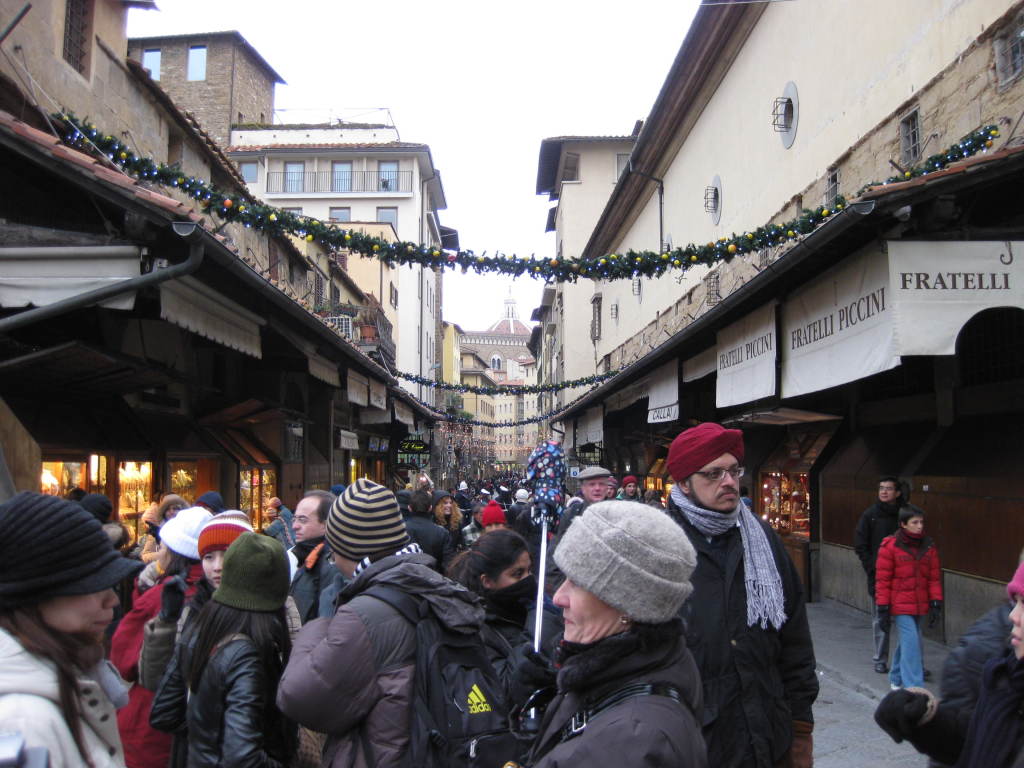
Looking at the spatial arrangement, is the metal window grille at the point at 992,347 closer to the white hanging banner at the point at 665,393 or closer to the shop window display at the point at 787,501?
the shop window display at the point at 787,501

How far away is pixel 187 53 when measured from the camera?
131ft

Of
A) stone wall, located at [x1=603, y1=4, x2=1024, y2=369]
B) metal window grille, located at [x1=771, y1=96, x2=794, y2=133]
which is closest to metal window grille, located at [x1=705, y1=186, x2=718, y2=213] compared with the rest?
Result: metal window grille, located at [x1=771, y1=96, x2=794, y2=133]

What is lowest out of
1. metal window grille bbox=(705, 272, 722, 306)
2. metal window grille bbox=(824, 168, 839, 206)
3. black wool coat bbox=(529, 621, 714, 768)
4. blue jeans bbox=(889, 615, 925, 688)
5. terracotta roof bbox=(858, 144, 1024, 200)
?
blue jeans bbox=(889, 615, 925, 688)

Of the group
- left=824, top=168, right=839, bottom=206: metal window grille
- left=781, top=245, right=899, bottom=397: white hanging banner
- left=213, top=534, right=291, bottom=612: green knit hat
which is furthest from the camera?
left=824, top=168, right=839, bottom=206: metal window grille

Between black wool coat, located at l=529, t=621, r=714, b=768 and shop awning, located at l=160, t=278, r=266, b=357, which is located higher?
shop awning, located at l=160, t=278, r=266, b=357

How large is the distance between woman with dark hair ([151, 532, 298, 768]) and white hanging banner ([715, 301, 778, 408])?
6760 millimetres

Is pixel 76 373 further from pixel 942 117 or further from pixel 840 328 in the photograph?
pixel 942 117

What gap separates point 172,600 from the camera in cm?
358

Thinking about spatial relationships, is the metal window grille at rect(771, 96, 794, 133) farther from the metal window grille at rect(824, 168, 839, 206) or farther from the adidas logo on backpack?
the adidas logo on backpack

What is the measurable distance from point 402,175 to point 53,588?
49.2m

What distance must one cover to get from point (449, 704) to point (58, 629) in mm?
1214

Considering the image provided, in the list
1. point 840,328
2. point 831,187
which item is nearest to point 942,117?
point 840,328

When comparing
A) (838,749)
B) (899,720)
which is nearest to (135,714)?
(899,720)

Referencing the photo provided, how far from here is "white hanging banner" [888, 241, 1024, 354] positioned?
5.85 meters
